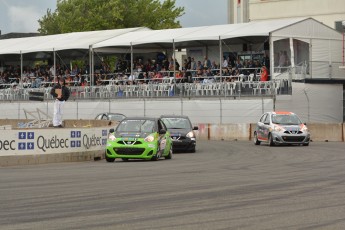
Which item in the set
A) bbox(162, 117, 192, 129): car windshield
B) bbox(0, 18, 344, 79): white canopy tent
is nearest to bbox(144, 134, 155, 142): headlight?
bbox(162, 117, 192, 129): car windshield

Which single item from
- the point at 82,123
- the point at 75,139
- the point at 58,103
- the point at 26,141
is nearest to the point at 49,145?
the point at 26,141

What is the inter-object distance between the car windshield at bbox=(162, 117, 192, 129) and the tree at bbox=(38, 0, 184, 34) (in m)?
52.4

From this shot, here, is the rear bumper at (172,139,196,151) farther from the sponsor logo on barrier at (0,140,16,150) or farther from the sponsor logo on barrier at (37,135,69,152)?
the sponsor logo on barrier at (0,140,16,150)

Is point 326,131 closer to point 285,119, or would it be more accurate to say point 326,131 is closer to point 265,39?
point 285,119

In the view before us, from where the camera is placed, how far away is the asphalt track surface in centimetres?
1298

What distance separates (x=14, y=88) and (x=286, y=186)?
4491 centimetres

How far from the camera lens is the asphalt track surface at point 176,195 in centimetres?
1298

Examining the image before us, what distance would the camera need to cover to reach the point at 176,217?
1345 cm

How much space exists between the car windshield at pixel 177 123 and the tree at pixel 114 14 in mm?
52387

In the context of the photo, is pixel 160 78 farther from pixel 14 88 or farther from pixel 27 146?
pixel 27 146

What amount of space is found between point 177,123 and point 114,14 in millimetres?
52900

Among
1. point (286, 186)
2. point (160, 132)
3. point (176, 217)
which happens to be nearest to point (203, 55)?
point (160, 132)

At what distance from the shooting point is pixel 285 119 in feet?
131

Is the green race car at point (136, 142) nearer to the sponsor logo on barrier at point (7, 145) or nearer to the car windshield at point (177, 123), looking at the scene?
the sponsor logo on barrier at point (7, 145)
